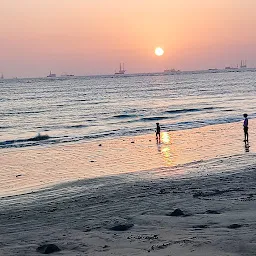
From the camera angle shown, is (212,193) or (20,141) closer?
(212,193)

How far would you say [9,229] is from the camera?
437 inches

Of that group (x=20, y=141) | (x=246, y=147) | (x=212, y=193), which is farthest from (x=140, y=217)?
(x=20, y=141)

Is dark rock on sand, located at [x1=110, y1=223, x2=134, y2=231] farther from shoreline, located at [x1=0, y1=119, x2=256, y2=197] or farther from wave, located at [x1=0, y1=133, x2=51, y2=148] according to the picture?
wave, located at [x1=0, y1=133, x2=51, y2=148]

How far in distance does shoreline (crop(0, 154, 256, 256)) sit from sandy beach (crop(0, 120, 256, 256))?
0.02m

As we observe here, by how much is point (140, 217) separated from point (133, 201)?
2.25 m

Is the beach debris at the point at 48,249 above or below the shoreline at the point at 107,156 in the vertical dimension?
above

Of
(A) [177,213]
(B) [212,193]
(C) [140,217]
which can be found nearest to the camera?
(A) [177,213]

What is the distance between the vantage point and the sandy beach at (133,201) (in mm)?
8727

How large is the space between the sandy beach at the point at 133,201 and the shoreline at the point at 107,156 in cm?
5

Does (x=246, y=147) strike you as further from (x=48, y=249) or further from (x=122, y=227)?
(x=48, y=249)

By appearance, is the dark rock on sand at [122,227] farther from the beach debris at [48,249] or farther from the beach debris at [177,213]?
the beach debris at [48,249]

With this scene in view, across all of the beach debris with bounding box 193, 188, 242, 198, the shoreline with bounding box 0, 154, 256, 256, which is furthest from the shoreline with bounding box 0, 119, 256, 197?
the beach debris with bounding box 193, 188, 242, 198

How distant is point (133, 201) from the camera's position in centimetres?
1334

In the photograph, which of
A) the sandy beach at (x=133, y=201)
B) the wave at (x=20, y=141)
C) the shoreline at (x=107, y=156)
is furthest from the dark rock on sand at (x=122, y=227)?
the wave at (x=20, y=141)
